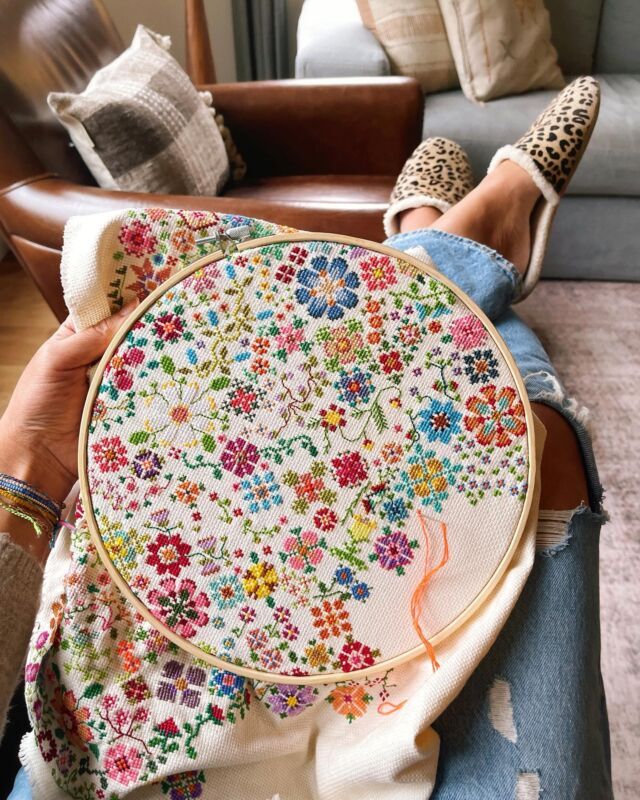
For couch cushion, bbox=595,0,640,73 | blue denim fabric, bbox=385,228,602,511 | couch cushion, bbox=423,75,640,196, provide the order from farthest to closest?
couch cushion, bbox=595,0,640,73
couch cushion, bbox=423,75,640,196
blue denim fabric, bbox=385,228,602,511

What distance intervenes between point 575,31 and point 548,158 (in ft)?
3.91

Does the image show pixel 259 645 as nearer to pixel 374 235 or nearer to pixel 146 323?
pixel 146 323

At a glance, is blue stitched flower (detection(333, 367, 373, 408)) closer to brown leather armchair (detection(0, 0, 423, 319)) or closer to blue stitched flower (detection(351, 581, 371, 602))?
blue stitched flower (detection(351, 581, 371, 602))

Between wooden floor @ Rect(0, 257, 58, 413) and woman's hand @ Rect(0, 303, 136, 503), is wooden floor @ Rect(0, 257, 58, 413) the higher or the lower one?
the lower one

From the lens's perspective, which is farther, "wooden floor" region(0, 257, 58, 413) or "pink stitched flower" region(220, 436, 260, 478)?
"wooden floor" region(0, 257, 58, 413)

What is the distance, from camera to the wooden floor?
61.7 inches

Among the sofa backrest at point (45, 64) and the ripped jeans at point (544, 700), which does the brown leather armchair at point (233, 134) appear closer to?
the sofa backrest at point (45, 64)

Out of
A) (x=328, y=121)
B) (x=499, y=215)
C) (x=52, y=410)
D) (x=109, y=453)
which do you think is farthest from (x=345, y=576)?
(x=328, y=121)

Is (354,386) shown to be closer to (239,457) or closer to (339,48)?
(239,457)

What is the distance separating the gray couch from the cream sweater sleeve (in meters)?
1.44

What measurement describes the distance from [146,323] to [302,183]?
106 centimetres

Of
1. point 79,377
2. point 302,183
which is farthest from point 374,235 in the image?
point 79,377

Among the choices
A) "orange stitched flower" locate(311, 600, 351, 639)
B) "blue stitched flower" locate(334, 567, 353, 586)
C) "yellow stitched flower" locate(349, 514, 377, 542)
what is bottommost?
"orange stitched flower" locate(311, 600, 351, 639)

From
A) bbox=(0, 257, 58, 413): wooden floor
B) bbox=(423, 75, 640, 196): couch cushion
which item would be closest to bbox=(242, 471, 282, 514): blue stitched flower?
bbox=(0, 257, 58, 413): wooden floor
